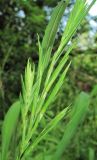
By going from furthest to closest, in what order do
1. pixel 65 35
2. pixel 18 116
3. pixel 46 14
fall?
pixel 46 14 → pixel 18 116 → pixel 65 35

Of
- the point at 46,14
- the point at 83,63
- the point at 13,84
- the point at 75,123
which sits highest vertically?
the point at 75,123

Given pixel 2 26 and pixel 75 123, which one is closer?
pixel 75 123

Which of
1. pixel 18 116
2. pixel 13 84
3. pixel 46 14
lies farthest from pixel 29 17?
pixel 18 116

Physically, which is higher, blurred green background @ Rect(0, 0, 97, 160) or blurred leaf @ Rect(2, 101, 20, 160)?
blurred leaf @ Rect(2, 101, 20, 160)

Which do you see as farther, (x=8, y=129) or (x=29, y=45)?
(x=29, y=45)

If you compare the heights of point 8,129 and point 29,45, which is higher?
point 8,129

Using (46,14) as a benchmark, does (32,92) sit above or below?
above

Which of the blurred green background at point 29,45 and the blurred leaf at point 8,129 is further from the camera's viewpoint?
the blurred green background at point 29,45

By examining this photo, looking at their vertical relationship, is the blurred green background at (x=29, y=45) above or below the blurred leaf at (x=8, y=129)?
below

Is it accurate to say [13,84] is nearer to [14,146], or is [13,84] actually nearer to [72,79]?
[72,79]

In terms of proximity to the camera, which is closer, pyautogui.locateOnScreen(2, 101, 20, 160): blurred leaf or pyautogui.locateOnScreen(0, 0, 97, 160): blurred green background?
pyautogui.locateOnScreen(2, 101, 20, 160): blurred leaf

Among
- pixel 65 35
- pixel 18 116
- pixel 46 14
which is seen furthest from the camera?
pixel 46 14
